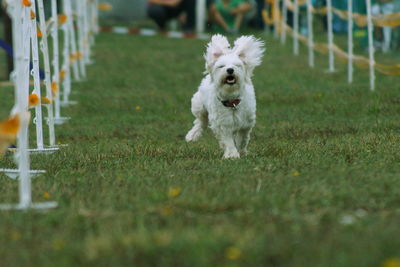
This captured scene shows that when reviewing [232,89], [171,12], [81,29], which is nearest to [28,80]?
[232,89]

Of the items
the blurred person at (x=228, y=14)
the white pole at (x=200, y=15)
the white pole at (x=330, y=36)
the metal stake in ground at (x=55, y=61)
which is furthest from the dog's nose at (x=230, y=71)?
the white pole at (x=200, y=15)

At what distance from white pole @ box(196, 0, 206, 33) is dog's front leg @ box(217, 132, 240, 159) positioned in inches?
844

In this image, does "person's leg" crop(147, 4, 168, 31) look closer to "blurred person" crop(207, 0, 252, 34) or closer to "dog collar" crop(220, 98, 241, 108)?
"blurred person" crop(207, 0, 252, 34)

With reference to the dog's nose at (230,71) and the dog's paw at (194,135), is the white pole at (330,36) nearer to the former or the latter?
the dog's paw at (194,135)

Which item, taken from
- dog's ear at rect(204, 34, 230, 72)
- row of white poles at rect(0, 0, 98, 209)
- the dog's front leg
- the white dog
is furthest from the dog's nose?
row of white poles at rect(0, 0, 98, 209)

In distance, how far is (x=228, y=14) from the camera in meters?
27.0

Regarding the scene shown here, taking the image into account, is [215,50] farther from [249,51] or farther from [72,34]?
[72,34]

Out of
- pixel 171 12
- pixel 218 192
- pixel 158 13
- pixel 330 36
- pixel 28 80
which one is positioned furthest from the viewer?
pixel 171 12

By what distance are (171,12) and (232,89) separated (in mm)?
21929

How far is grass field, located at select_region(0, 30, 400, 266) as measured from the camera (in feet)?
13.5

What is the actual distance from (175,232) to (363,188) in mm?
1601

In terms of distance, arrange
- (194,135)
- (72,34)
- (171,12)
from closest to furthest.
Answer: (194,135) < (72,34) < (171,12)

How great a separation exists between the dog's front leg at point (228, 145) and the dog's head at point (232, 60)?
47 cm

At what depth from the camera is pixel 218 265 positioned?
3.90 meters
